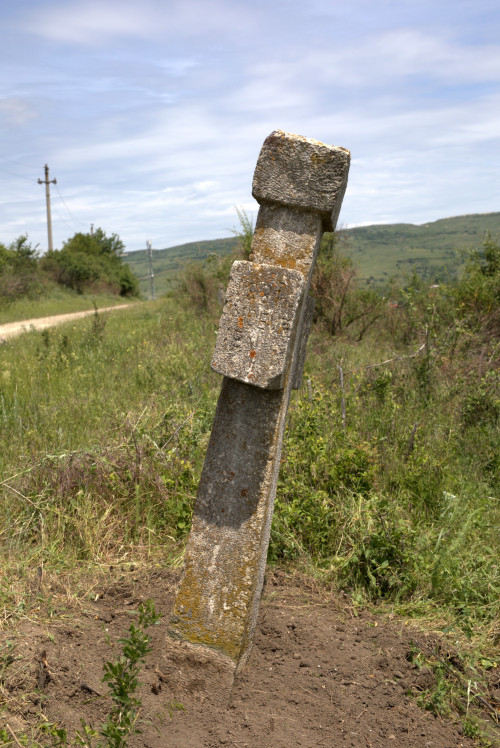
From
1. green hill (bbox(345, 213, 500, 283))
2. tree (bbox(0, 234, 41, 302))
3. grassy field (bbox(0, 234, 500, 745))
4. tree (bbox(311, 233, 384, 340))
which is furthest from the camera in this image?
green hill (bbox(345, 213, 500, 283))

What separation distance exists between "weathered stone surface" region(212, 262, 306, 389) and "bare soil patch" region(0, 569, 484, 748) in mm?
1213

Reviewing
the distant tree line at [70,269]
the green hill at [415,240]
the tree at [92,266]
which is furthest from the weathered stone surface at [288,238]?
the green hill at [415,240]

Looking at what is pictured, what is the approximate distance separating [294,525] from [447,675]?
136 cm

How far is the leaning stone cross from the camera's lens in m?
2.66

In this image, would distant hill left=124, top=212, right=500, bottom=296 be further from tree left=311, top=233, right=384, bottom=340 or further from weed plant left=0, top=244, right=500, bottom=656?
weed plant left=0, top=244, right=500, bottom=656

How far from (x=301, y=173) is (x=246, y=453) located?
1250 millimetres

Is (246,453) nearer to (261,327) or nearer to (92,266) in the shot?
(261,327)

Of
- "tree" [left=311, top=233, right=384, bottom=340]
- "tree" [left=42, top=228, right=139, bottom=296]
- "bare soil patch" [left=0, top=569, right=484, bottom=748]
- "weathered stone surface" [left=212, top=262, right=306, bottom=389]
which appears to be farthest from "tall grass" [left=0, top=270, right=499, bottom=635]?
"tree" [left=42, top=228, right=139, bottom=296]

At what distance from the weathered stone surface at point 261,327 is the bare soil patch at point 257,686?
1213 mm

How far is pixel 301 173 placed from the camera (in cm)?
268

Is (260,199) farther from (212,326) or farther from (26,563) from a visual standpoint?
(212,326)

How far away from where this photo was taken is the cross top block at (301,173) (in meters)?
2.67

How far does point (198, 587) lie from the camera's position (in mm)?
2695

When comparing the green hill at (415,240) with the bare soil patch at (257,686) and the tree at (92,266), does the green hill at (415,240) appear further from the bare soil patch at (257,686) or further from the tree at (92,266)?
the bare soil patch at (257,686)
